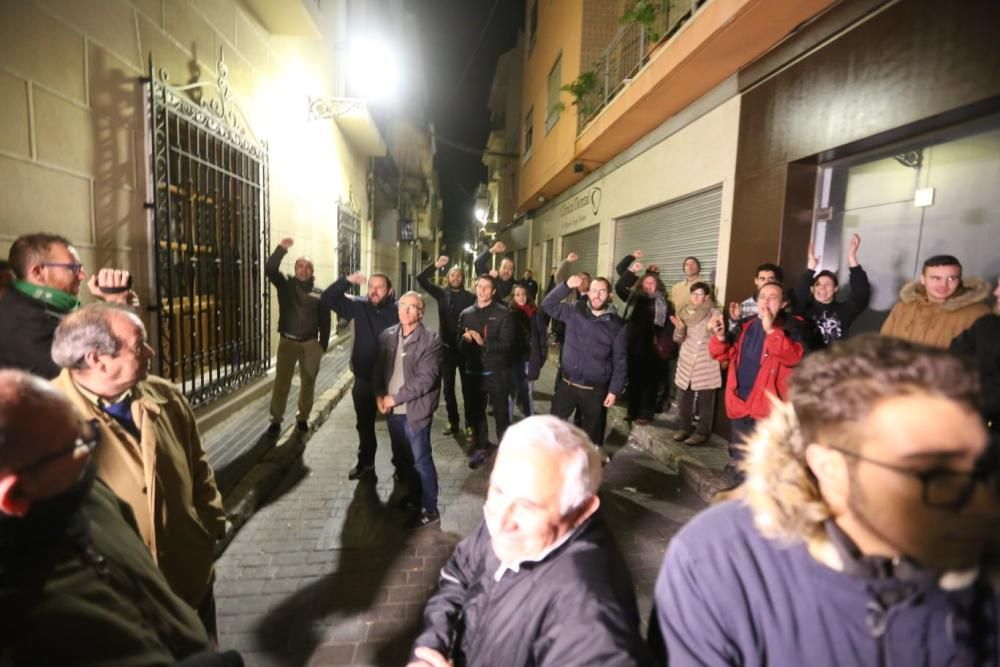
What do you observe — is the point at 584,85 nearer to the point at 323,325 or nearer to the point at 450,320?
the point at 450,320

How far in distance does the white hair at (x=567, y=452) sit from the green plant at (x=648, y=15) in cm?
705

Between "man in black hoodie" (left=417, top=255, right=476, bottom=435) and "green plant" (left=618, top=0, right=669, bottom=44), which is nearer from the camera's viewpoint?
"man in black hoodie" (left=417, top=255, right=476, bottom=435)

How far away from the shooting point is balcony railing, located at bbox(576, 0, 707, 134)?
6883 mm

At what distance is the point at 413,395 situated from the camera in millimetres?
4035

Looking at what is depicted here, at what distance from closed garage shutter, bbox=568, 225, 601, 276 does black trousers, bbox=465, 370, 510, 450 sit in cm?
679

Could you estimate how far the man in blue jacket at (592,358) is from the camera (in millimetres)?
4918

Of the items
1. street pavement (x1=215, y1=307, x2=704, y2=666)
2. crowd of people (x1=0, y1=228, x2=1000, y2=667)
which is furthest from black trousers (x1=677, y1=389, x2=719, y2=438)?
crowd of people (x1=0, y1=228, x2=1000, y2=667)

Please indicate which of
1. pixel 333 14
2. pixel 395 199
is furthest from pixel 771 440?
pixel 395 199

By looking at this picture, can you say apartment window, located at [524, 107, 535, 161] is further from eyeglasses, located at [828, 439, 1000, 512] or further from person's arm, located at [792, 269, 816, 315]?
eyeglasses, located at [828, 439, 1000, 512]

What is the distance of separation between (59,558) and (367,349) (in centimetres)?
401

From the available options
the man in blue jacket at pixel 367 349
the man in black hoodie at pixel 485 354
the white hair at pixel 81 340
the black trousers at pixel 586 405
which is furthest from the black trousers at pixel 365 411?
the white hair at pixel 81 340

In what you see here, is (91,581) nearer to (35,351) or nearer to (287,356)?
(35,351)

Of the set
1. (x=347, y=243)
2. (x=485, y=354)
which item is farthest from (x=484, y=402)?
(x=347, y=243)

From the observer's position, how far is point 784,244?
5332 millimetres
